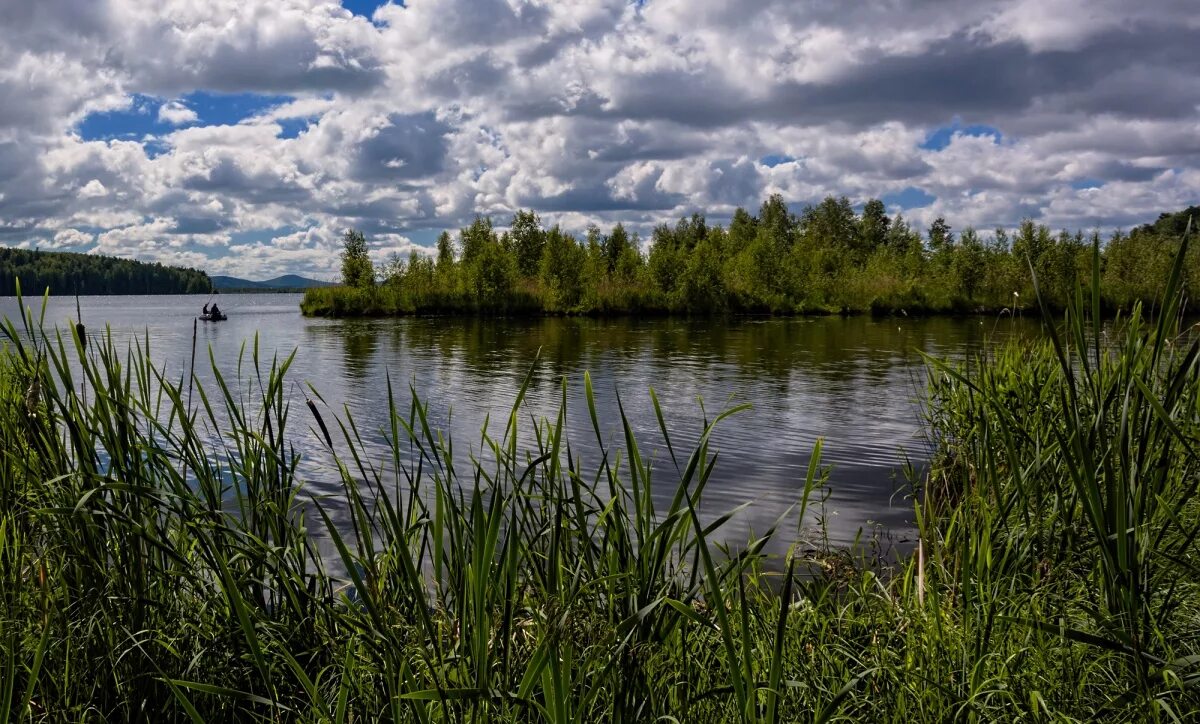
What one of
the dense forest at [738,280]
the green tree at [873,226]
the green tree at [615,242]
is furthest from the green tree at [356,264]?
the green tree at [873,226]

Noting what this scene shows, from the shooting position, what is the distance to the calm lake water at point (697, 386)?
10.4m

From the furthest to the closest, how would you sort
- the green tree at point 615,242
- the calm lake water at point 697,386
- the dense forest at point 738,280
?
1. the green tree at point 615,242
2. the dense forest at point 738,280
3. the calm lake water at point 697,386

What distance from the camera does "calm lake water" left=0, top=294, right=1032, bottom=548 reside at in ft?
34.1

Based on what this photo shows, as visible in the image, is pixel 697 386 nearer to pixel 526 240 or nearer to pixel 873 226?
pixel 526 240

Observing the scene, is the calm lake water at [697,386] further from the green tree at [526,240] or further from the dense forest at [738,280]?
the green tree at [526,240]

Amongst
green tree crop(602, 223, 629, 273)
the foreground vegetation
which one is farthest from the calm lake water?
green tree crop(602, 223, 629, 273)

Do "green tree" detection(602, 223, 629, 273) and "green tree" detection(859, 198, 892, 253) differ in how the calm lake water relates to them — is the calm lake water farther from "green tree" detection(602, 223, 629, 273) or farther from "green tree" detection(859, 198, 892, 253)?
"green tree" detection(859, 198, 892, 253)

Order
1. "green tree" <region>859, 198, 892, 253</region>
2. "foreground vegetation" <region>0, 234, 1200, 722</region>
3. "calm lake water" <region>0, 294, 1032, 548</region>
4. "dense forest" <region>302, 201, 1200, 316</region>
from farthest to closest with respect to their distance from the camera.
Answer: "green tree" <region>859, 198, 892, 253</region>
"dense forest" <region>302, 201, 1200, 316</region>
"calm lake water" <region>0, 294, 1032, 548</region>
"foreground vegetation" <region>0, 234, 1200, 722</region>

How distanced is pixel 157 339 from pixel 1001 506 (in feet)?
137

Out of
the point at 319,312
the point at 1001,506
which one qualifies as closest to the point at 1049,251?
the point at 319,312

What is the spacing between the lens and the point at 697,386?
65.8ft

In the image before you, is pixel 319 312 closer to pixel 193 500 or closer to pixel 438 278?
pixel 438 278

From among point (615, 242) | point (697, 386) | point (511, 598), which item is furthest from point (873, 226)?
point (511, 598)

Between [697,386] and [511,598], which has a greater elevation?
[511,598]
